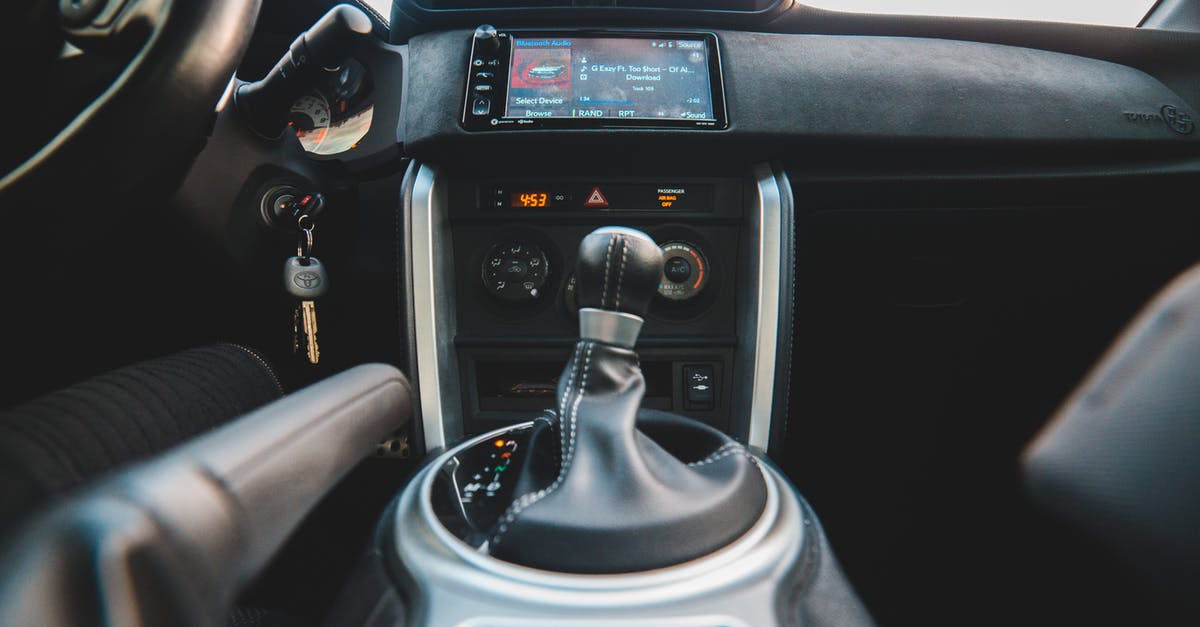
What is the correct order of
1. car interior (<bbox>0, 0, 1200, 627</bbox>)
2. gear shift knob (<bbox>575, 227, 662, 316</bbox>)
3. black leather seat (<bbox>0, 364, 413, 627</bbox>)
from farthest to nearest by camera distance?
1. gear shift knob (<bbox>575, 227, 662, 316</bbox>)
2. car interior (<bbox>0, 0, 1200, 627</bbox>)
3. black leather seat (<bbox>0, 364, 413, 627</bbox>)

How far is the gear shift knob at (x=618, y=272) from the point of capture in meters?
0.72

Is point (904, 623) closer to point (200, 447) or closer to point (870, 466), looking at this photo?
point (870, 466)

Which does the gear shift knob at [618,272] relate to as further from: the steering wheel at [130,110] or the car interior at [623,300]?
the steering wheel at [130,110]

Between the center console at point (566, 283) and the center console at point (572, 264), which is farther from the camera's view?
the center console at point (566, 283)

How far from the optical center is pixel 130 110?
550mm

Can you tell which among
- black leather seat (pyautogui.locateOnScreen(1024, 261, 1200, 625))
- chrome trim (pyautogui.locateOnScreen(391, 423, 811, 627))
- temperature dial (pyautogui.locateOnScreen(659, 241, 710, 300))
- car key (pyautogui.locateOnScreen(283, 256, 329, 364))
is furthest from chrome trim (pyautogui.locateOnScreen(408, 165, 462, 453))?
black leather seat (pyautogui.locateOnScreen(1024, 261, 1200, 625))

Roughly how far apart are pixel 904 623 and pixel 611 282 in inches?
44.1

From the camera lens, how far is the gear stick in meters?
0.60

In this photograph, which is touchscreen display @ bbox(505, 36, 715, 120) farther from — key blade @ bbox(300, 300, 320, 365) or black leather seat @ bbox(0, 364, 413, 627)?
black leather seat @ bbox(0, 364, 413, 627)

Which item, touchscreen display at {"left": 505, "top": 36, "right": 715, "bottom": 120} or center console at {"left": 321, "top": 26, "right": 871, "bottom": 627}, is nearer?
center console at {"left": 321, "top": 26, "right": 871, "bottom": 627}

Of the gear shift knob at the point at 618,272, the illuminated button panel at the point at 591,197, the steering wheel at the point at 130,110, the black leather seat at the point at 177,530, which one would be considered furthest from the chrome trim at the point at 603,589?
the illuminated button panel at the point at 591,197

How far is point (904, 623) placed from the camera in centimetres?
142

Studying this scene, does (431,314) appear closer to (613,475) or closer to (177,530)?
(613,475)

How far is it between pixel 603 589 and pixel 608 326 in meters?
0.26
